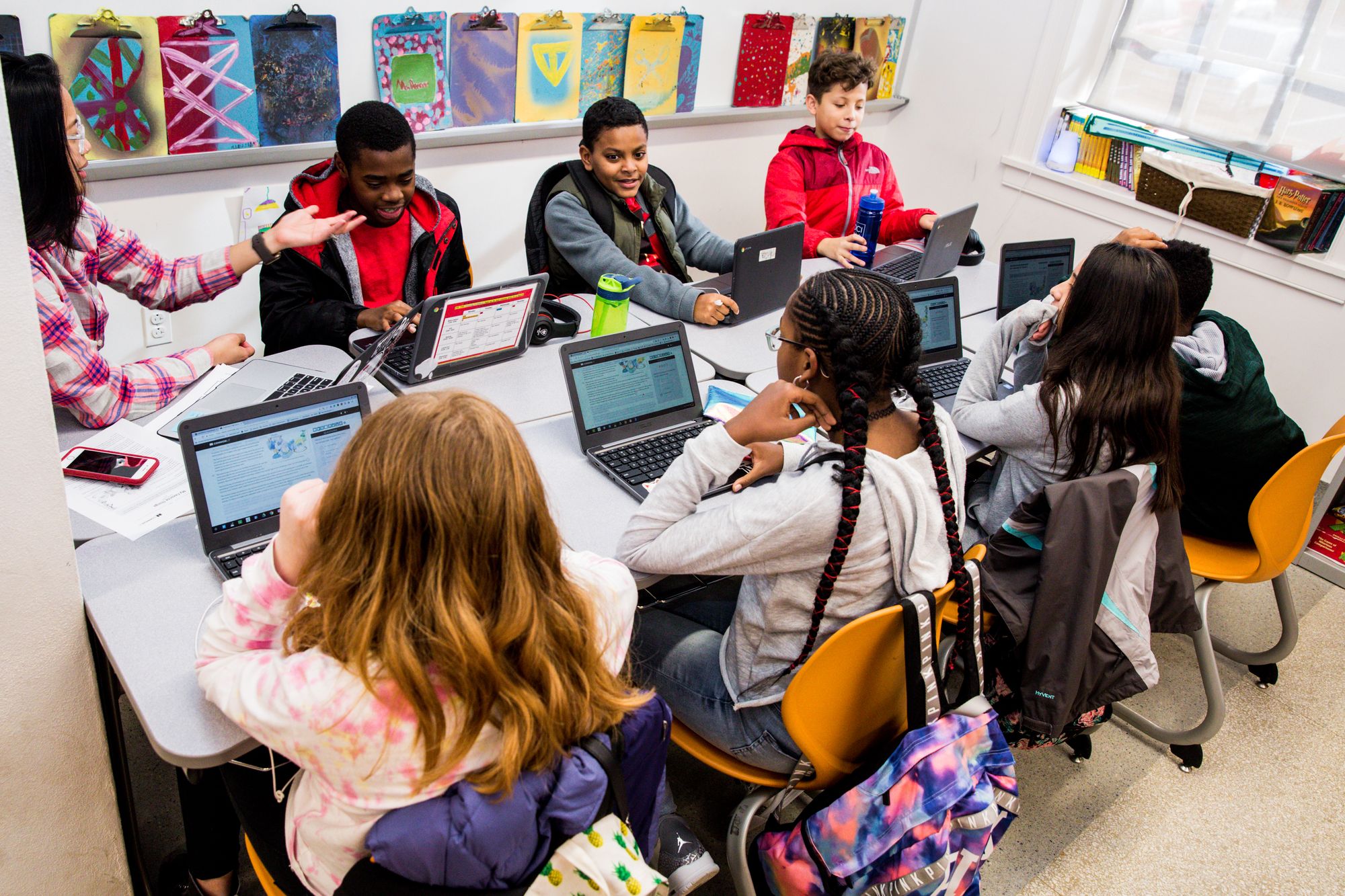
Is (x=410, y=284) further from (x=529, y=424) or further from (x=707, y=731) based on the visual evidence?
(x=707, y=731)

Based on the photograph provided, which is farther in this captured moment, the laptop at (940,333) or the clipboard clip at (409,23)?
the clipboard clip at (409,23)

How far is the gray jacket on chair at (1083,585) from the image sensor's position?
1560 millimetres

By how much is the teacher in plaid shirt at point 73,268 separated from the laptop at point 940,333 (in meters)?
1.67

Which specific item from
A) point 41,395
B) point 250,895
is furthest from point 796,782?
point 41,395

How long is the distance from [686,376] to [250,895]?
1.31m

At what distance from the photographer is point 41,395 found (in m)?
1.15

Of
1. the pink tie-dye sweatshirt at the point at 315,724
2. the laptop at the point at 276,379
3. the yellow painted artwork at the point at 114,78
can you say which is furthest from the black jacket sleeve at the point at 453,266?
the pink tie-dye sweatshirt at the point at 315,724

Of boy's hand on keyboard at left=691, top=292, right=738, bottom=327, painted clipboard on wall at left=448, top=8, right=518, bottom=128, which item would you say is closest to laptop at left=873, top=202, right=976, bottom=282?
boy's hand on keyboard at left=691, top=292, right=738, bottom=327

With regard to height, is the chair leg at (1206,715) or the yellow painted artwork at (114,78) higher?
the yellow painted artwork at (114,78)

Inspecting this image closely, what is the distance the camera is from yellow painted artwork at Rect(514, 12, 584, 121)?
332cm

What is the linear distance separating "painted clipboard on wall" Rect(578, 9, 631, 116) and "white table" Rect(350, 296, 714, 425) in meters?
1.67

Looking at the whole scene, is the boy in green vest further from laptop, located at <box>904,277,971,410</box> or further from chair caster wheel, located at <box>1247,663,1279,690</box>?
chair caster wheel, located at <box>1247,663,1279,690</box>

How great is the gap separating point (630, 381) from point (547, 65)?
2.02 metres

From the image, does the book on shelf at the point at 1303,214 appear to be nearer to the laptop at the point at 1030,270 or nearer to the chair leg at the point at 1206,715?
the laptop at the point at 1030,270
